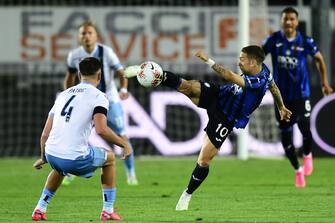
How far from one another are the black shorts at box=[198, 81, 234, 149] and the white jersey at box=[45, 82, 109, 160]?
5.50 ft

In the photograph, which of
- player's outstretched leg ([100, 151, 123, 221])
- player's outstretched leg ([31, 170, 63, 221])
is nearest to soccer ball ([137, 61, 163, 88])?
player's outstretched leg ([100, 151, 123, 221])

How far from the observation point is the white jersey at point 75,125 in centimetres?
962

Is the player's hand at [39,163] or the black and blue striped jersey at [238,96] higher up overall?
the black and blue striped jersey at [238,96]

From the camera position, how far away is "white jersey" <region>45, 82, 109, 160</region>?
31.6 feet

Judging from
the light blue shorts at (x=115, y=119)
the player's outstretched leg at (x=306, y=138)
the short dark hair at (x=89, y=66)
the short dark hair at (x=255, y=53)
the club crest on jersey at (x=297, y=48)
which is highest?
the short dark hair at (x=89, y=66)

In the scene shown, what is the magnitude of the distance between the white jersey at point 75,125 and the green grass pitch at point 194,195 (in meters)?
0.70

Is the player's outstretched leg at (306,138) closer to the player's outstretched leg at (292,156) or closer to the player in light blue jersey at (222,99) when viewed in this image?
the player's outstretched leg at (292,156)

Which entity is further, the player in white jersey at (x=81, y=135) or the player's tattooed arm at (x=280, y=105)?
the player's tattooed arm at (x=280, y=105)

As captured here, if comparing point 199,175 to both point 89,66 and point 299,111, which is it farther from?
point 299,111

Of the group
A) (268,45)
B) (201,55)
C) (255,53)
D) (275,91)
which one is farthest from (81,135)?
(268,45)

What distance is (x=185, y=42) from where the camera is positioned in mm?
23797

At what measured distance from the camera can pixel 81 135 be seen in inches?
380

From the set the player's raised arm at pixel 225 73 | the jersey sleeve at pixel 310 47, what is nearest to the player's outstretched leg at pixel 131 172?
the jersey sleeve at pixel 310 47

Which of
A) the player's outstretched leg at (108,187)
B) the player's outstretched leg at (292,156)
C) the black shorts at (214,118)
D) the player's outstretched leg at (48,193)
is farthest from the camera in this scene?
Result: the player's outstretched leg at (292,156)
